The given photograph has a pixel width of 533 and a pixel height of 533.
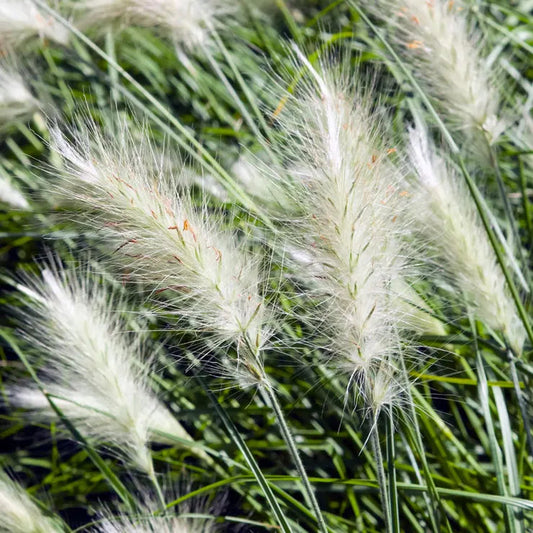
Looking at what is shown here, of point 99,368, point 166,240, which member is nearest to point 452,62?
point 166,240

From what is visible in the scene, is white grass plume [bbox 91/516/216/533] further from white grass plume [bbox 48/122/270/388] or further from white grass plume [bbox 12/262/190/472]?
white grass plume [bbox 48/122/270/388]

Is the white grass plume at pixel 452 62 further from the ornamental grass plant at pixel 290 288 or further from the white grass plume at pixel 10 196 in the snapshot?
the white grass plume at pixel 10 196

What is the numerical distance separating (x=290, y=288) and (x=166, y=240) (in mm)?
452

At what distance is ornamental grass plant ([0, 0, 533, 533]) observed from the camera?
74cm

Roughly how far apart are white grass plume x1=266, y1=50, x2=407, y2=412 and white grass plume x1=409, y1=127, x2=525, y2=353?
205 millimetres

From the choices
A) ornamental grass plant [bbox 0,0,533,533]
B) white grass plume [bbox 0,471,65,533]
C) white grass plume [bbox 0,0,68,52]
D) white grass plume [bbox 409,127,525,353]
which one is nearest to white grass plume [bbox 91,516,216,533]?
ornamental grass plant [bbox 0,0,533,533]

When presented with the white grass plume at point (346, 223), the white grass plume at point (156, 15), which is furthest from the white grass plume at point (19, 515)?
the white grass plume at point (156, 15)

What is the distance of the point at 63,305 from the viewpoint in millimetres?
951

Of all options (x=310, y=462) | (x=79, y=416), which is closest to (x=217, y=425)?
(x=310, y=462)

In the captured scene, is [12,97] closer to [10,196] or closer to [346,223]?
[10,196]

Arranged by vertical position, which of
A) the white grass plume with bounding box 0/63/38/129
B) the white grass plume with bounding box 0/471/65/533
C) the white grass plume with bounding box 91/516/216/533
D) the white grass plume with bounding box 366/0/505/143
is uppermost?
the white grass plume with bounding box 366/0/505/143

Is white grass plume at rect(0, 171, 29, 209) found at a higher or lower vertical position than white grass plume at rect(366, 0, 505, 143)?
lower

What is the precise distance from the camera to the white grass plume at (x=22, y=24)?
1.29 meters

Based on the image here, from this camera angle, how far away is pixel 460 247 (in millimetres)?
967
